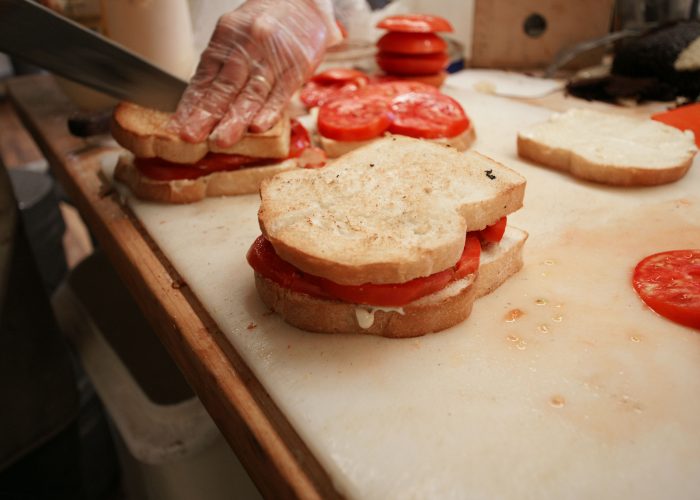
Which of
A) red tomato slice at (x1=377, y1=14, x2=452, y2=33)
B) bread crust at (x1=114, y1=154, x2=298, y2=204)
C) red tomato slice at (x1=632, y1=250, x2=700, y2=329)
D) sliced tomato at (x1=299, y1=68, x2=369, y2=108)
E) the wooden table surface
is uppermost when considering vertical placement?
red tomato slice at (x1=377, y1=14, x2=452, y2=33)

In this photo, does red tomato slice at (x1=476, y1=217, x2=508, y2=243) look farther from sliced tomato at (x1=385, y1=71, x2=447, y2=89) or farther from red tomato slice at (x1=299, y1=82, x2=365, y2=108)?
sliced tomato at (x1=385, y1=71, x2=447, y2=89)

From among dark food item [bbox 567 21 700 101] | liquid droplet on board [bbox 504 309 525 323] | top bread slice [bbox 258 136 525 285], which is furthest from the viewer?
dark food item [bbox 567 21 700 101]

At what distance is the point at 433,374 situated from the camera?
1.14 metres

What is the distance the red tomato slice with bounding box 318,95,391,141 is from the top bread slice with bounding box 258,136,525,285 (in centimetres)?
46

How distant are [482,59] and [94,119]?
2.26m

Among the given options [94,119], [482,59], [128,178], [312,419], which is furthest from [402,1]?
[312,419]

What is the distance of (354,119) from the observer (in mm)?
2195

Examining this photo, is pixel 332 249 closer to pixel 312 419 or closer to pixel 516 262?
pixel 312 419

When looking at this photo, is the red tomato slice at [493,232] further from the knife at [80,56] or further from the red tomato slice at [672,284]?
the knife at [80,56]

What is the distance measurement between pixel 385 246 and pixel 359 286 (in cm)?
10

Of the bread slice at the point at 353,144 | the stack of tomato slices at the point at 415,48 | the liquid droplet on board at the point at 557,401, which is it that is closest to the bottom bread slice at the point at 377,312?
the liquid droplet on board at the point at 557,401

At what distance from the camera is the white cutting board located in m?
0.93

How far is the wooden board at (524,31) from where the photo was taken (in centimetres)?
327

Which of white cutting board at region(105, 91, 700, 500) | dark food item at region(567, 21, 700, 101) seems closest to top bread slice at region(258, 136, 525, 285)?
white cutting board at region(105, 91, 700, 500)
